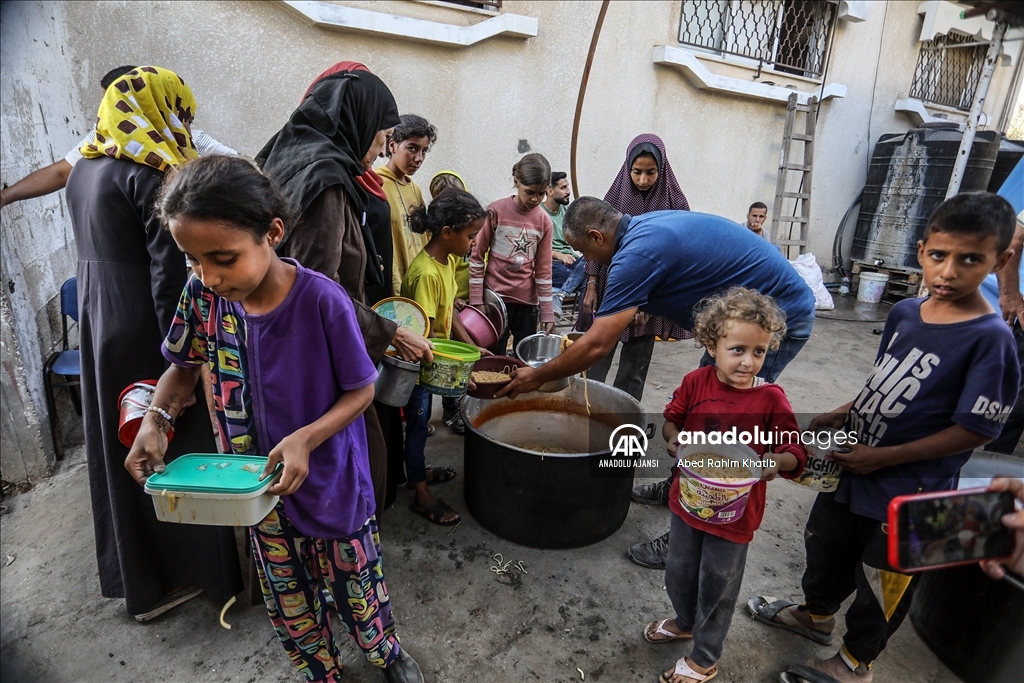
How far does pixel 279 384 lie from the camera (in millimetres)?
1440

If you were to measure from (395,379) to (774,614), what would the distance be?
183 cm

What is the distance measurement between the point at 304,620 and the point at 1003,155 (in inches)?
394

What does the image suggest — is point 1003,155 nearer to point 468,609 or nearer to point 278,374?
point 468,609

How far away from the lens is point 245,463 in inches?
53.8

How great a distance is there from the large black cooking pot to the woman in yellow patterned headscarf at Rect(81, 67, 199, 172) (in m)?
1.59

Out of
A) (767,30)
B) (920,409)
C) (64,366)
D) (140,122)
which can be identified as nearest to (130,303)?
(140,122)

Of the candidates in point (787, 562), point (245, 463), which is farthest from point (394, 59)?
point (787, 562)

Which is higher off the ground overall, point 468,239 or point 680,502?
point 468,239

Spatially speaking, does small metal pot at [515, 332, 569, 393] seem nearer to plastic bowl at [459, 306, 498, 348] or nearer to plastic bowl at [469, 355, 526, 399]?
plastic bowl at [459, 306, 498, 348]

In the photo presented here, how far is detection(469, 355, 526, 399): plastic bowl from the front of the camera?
2.38m

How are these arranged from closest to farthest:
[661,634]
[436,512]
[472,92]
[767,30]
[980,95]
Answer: [661,634]
[436,512]
[472,92]
[980,95]
[767,30]

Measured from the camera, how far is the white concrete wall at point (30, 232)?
274 cm

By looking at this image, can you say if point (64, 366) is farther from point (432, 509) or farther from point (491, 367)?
point (491, 367)

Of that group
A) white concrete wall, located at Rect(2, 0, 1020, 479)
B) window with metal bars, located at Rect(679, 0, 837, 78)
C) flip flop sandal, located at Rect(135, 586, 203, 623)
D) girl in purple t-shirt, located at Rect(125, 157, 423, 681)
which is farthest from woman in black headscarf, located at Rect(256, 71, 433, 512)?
window with metal bars, located at Rect(679, 0, 837, 78)
